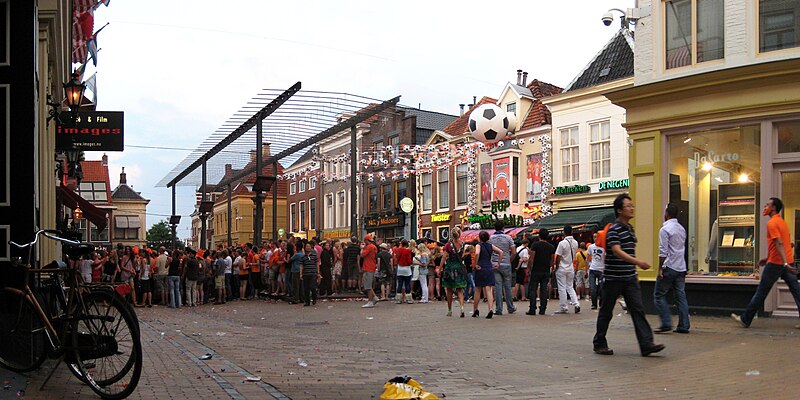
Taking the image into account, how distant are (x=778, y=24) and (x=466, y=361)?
24.9ft

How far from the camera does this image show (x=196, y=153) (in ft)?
113

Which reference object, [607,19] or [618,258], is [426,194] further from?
[618,258]

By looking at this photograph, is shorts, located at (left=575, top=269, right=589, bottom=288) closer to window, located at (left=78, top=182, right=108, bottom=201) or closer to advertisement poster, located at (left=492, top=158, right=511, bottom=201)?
advertisement poster, located at (left=492, top=158, right=511, bottom=201)

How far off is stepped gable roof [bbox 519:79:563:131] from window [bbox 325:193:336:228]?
21766mm

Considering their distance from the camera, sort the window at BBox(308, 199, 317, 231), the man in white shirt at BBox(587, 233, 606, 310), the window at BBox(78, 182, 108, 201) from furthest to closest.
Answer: the window at BBox(308, 199, 317, 231) < the window at BBox(78, 182, 108, 201) < the man in white shirt at BBox(587, 233, 606, 310)

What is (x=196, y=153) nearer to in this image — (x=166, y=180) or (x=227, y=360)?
Answer: (x=166, y=180)

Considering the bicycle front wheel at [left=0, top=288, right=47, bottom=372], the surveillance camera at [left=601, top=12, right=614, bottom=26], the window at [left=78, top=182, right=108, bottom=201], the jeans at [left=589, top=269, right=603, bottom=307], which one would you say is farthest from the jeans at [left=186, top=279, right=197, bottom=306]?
the window at [left=78, top=182, right=108, bottom=201]

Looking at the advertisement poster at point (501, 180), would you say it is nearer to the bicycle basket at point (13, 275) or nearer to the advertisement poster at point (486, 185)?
the advertisement poster at point (486, 185)

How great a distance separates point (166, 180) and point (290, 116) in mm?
21827

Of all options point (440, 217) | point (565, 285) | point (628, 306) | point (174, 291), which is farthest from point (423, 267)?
point (440, 217)

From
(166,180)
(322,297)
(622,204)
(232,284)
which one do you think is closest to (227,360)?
(622,204)

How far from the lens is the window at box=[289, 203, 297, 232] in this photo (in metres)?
62.7

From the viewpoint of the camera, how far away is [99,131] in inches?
734

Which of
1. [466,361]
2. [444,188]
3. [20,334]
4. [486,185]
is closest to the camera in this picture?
[20,334]
